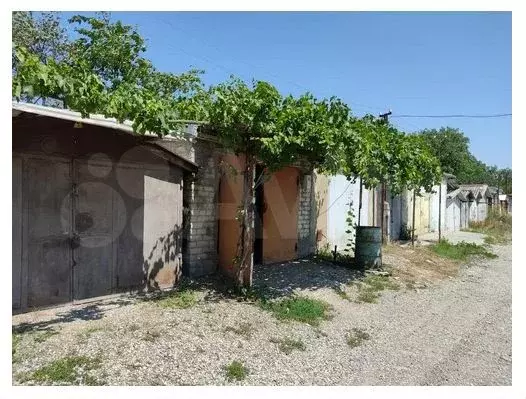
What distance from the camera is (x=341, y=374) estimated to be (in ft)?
13.7

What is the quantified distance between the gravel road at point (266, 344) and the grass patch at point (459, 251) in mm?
5845

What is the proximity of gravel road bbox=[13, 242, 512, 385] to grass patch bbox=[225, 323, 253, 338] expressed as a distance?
25mm

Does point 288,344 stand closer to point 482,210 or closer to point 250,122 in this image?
point 250,122

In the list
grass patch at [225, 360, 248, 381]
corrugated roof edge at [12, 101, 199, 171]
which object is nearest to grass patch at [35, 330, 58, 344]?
grass patch at [225, 360, 248, 381]

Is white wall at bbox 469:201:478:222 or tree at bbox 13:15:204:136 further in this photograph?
white wall at bbox 469:201:478:222

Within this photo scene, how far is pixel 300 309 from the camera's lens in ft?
19.7

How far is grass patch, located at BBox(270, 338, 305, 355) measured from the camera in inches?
184

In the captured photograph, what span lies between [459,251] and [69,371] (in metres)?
12.5

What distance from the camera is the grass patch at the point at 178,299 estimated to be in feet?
19.0

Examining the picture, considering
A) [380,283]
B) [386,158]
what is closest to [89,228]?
[380,283]

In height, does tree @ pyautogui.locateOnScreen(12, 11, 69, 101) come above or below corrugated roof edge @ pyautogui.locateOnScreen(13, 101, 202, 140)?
above

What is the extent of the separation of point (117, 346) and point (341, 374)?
7.73 feet

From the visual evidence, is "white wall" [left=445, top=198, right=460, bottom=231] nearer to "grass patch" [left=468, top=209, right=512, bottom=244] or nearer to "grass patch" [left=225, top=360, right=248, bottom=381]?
"grass patch" [left=468, top=209, right=512, bottom=244]
